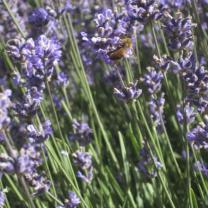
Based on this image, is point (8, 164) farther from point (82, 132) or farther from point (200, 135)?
point (82, 132)

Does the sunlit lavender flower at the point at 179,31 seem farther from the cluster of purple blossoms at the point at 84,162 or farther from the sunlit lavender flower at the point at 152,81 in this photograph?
Result: the cluster of purple blossoms at the point at 84,162

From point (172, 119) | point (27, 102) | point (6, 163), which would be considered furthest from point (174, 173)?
point (6, 163)

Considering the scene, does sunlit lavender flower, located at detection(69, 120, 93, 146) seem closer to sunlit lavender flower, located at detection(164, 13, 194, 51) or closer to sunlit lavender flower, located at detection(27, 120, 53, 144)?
sunlit lavender flower, located at detection(27, 120, 53, 144)

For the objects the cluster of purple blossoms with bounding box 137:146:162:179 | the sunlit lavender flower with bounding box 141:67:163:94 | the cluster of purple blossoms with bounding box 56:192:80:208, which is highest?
the sunlit lavender flower with bounding box 141:67:163:94

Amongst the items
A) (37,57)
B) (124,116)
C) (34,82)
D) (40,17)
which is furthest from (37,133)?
(124,116)

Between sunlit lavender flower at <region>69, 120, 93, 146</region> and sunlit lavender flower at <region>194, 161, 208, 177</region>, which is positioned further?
sunlit lavender flower at <region>69, 120, 93, 146</region>

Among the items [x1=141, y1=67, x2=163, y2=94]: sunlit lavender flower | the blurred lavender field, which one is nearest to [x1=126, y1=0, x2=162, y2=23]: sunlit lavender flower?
the blurred lavender field

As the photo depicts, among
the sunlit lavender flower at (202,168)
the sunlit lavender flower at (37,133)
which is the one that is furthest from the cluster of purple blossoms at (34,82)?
the sunlit lavender flower at (202,168)

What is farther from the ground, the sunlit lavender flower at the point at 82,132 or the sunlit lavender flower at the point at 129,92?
the sunlit lavender flower at the point at 129,92
